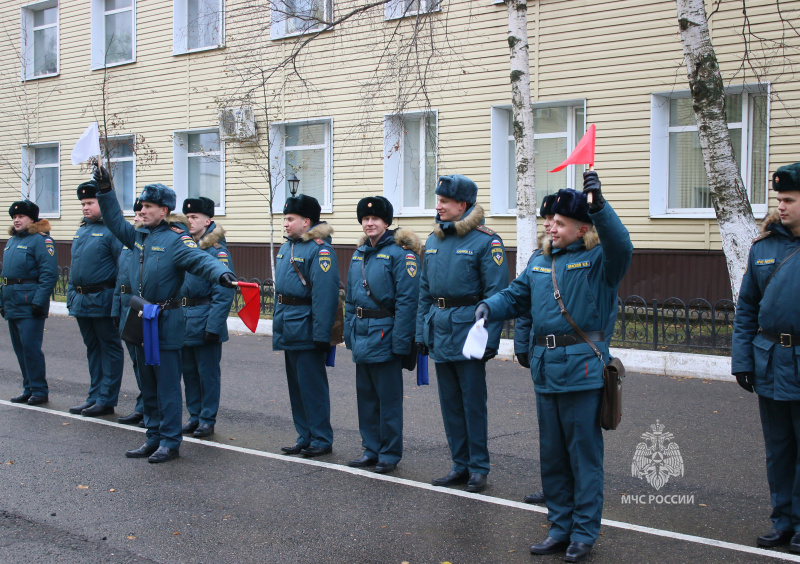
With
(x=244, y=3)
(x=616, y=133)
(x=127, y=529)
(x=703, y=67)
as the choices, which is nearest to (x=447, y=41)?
(x=616, y=133)

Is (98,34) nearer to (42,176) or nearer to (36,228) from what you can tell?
(42,176)

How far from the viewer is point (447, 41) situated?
15.5m

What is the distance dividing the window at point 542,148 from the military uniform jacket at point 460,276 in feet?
31.3

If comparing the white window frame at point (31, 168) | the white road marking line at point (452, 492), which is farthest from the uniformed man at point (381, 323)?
the white window frame at point (31, 168)

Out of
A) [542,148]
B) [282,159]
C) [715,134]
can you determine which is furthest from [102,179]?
[282,159]

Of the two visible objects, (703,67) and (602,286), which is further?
(703,67)

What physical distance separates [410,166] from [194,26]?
706 centimetres

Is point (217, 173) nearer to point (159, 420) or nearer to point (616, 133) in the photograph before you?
point (616, 133)

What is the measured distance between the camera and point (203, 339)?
7.63 metres

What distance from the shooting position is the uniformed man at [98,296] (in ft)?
27.2

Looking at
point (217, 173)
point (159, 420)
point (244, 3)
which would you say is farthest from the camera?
point (217, 173)

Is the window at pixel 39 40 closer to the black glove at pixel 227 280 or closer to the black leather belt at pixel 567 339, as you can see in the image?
the black glove at pixel 227 280

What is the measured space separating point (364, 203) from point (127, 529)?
2.93 m

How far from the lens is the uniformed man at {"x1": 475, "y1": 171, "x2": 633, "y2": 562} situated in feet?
15.0
